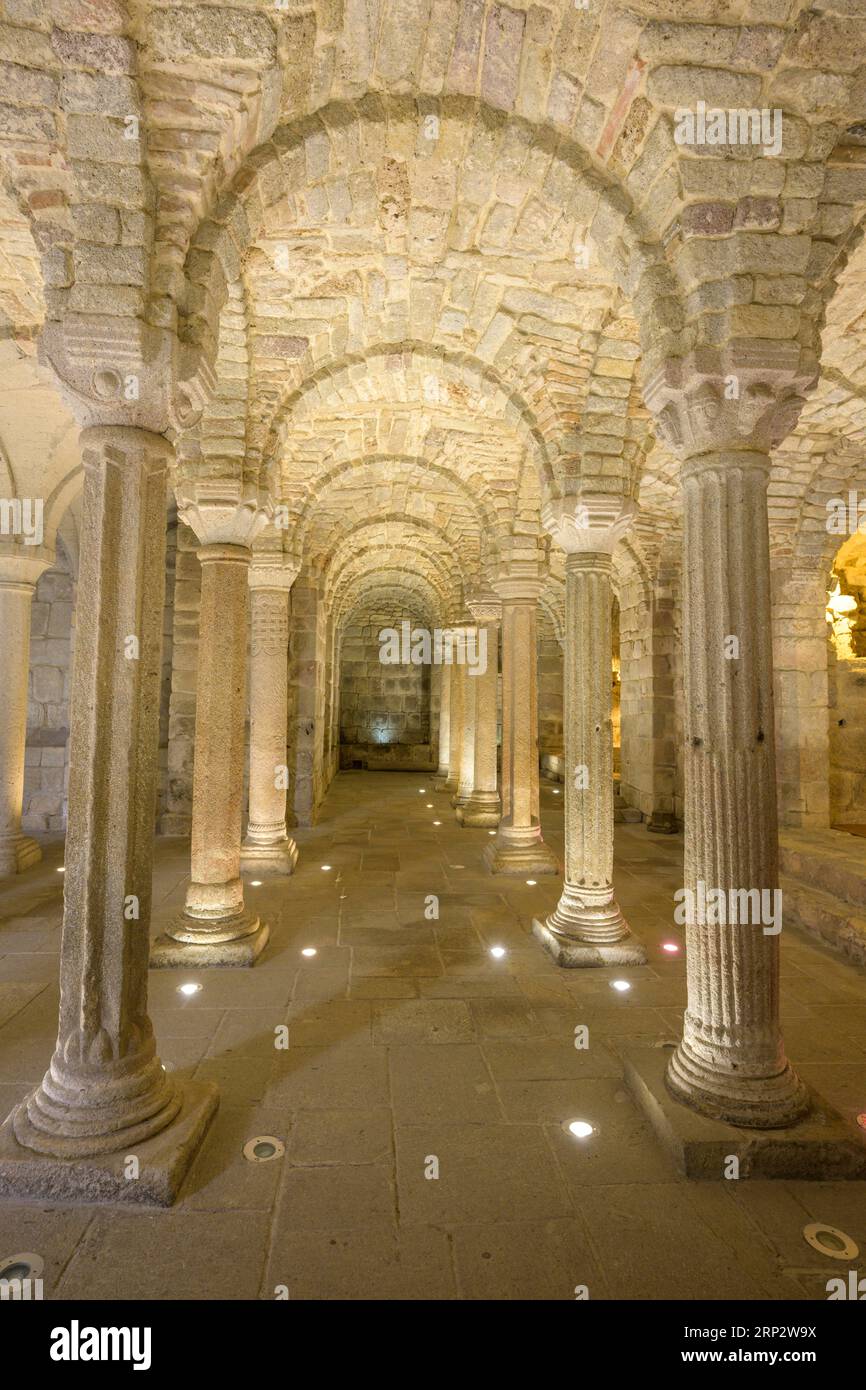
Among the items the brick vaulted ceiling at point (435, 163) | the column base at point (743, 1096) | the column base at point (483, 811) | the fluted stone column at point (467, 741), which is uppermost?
the brick vaulted ceiling at point (435, 163)

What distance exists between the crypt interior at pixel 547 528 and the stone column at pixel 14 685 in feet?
7.88

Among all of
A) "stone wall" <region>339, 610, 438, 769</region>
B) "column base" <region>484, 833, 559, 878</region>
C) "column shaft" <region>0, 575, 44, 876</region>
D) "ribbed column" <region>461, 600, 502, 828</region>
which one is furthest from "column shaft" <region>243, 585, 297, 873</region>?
"stone wall" <region>339, 610, 438, 769</region>

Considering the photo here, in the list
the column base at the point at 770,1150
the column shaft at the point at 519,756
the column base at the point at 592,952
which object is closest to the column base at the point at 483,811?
the column shaft at the point at 519,756

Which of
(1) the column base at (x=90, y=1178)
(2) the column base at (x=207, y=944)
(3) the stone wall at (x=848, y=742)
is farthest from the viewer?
(3) the stone wall at (x=848, y=742)

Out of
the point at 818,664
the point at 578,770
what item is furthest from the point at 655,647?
the point at 578,770

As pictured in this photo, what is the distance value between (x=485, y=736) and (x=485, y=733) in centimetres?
5

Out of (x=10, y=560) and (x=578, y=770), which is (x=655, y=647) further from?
(x=10, y=560)

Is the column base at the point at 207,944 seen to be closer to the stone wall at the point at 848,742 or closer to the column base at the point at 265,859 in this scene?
the column base at the point at 265,859

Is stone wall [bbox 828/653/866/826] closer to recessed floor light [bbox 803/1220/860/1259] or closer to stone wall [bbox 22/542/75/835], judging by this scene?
recessed floor light [bbox 803/1220/860/1259]

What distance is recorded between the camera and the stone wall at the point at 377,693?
18891 mm

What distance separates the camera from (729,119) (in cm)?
263

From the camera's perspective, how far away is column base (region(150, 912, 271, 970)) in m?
4.48

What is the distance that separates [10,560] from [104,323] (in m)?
5.83

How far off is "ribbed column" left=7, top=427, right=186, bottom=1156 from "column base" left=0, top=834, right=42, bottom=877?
5147 mm
